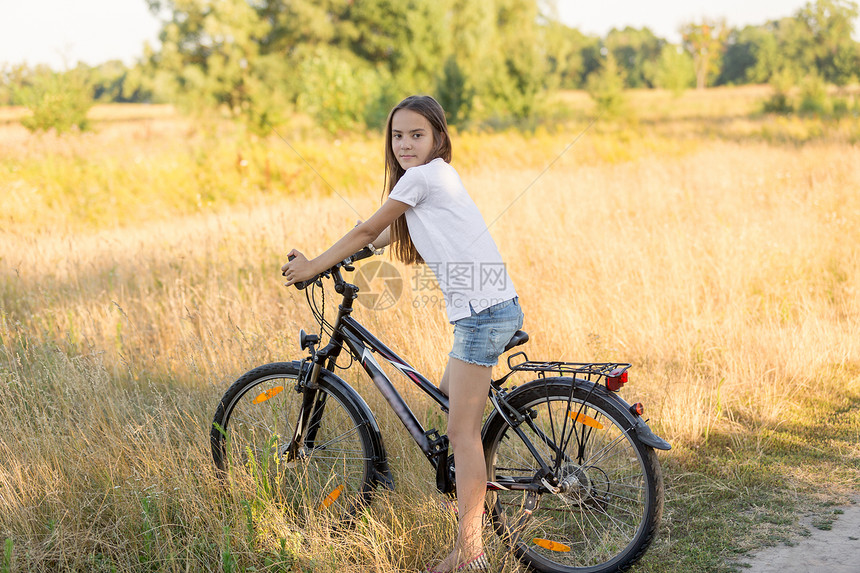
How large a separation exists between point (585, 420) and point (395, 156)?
1.36 metres

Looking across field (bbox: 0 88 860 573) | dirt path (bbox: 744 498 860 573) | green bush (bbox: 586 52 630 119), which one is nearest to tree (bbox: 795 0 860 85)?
green bush (bbox: 586 52 630 119)

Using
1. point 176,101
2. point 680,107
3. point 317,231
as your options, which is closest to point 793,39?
point 680,107

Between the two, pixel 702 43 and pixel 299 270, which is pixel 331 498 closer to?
pixel 299 270

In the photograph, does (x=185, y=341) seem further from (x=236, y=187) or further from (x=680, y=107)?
(x=680, y=107)

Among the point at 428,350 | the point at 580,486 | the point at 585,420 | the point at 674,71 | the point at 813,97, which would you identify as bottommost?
the point at 580,486

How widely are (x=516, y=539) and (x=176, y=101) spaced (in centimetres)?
3927

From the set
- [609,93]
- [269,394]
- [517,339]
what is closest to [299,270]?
[269,394]

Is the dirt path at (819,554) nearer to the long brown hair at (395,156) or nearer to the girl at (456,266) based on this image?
the girl at (456,266)

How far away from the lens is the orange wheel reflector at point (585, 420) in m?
2.65

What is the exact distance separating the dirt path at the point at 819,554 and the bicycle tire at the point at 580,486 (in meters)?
0.59

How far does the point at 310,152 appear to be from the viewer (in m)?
15.9

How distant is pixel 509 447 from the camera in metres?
3.41

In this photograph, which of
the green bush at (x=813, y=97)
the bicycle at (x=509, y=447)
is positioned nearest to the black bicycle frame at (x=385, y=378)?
the bicycle at (x=509, y=447)

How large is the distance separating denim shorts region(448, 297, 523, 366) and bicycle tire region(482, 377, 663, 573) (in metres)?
0.29
